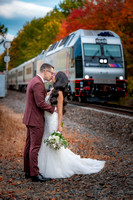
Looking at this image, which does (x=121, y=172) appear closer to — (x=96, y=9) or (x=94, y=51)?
(x=94, y=51)

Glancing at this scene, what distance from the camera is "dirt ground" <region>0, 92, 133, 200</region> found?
14.6 feet

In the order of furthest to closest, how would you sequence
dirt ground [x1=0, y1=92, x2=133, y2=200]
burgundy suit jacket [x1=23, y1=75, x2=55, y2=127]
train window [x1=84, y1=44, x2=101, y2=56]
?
train window [x1=84, y1=44, x2=101, y2=56]
burgundy suit jacket [x1=23, y1=75, x2=55, y2=127]
dirt ground [x1=0, y1=92, x2=133, y2=200]

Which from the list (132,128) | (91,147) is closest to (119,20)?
(132,128)

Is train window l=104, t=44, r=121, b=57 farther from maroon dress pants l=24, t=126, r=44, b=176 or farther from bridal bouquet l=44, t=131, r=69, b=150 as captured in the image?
maroon dress pants l=24, t=126, r=44, b=176

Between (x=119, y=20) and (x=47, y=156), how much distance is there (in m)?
15.8

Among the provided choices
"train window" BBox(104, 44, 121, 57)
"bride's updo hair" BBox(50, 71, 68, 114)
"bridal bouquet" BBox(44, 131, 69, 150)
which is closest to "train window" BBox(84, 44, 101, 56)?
"train window" BBox(104, 44, 121, 57)

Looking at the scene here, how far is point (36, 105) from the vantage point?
4.94 meters

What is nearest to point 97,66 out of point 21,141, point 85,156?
point 21,141

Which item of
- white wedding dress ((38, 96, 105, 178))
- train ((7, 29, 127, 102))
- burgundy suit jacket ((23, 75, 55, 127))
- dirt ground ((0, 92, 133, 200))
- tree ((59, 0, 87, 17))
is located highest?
tree ((59, 0, 87, 17))

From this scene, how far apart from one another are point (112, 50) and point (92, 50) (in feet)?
3.73

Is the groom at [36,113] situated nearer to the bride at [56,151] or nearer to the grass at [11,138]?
the bride at [56,151]

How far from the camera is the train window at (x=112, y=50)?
1652 cm

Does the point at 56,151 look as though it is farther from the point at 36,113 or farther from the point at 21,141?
the point at 21,141

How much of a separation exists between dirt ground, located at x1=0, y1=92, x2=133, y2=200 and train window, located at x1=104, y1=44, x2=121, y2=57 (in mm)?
5604
